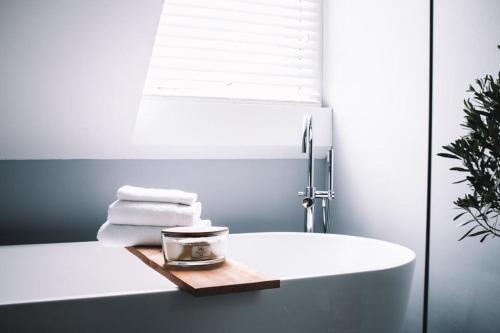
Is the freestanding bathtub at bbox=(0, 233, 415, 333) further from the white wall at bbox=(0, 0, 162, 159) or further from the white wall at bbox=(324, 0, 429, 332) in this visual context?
the white wall at bbox=(0, 0, 162, 159)

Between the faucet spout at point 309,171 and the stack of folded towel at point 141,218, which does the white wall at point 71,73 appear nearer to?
the stack of folded towel at point 141,218

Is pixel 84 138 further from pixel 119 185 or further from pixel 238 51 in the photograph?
pixel 238 51

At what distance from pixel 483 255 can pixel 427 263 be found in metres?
0.28

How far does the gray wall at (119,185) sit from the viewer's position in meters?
2.12

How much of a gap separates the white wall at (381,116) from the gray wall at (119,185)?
25 cm

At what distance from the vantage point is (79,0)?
174 centimetres

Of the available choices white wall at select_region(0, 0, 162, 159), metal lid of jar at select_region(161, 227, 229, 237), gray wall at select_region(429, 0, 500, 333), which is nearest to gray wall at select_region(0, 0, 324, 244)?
white wall at select_region(0, 0, 162, 159)

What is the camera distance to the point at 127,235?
1.94m

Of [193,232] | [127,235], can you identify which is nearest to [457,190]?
[193,232]

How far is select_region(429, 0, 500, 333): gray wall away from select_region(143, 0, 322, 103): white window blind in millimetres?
847

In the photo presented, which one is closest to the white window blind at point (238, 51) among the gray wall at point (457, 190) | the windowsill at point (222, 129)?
the windowsill at point (222, 129)

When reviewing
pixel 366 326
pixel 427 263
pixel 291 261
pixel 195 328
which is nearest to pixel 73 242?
pixel 291 261

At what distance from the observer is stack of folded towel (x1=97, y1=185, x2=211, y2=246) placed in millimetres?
1932

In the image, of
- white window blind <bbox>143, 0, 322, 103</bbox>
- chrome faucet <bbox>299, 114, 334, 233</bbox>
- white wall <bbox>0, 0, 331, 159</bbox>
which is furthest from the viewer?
white window blind <bbox>143, 0, 322, 103</bbox>
